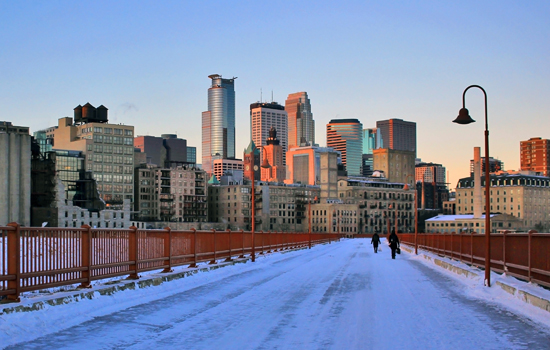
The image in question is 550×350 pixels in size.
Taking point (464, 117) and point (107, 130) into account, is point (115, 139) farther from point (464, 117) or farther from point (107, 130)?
point (464, 117)

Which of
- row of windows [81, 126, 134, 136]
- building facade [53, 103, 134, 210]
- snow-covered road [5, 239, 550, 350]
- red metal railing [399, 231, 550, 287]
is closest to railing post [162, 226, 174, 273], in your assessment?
snow-covered road [5, 239, 550, 350]

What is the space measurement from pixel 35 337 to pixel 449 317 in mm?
8127

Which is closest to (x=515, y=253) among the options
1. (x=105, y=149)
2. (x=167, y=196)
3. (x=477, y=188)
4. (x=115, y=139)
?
(x=105, y=149)

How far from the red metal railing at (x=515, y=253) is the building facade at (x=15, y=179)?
113428 millimetres

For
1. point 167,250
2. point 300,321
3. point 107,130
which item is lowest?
point 300,321

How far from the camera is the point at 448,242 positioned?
3791cm

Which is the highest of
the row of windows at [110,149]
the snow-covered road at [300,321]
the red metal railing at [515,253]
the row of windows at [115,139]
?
the row of windows at [115,139]

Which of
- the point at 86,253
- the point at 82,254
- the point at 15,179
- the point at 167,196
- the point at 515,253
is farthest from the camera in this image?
the point at 167,196

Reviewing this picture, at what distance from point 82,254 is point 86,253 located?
129mm

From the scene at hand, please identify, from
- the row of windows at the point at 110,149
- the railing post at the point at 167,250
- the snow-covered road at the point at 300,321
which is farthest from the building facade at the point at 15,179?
the snow-covered road at the point at 300,321

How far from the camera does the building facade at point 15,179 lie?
431 ft

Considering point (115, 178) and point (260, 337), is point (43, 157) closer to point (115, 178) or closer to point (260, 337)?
point (115, 178)

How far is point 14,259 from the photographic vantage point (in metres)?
13.6

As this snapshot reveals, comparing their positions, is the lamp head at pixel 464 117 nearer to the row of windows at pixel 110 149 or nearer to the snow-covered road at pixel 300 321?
the snow-covered road at pixel 300 321
